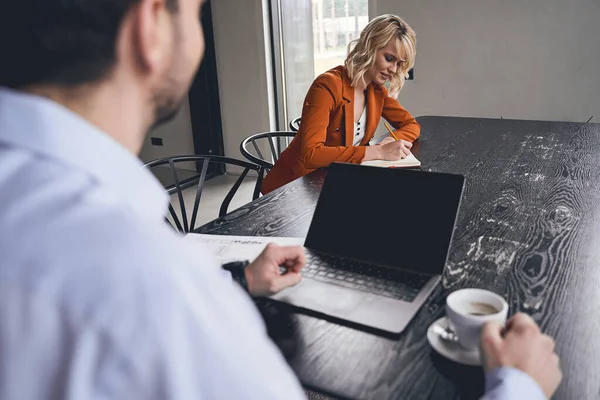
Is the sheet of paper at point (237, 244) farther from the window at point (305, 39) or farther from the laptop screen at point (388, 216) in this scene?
the window at point (305, 39)

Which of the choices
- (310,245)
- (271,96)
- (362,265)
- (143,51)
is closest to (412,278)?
(362,265)

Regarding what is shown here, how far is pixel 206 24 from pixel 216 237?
11.6 ft

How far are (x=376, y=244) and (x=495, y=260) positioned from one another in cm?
25

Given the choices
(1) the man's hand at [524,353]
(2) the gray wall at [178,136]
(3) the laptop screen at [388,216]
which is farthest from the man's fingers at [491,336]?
(2) the gray wall at [178,136]

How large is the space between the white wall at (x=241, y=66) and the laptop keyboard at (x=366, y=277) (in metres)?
3.48

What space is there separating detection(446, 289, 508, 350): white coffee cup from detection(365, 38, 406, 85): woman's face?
1.62m

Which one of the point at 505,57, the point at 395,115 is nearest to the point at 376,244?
the point at 395,115

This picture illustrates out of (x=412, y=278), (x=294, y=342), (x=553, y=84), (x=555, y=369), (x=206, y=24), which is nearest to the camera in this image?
(x=555, y=369)

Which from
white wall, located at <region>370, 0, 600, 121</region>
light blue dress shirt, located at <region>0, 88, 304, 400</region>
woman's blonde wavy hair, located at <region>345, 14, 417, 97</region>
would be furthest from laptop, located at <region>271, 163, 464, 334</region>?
white wall, located at <region>370, 0, 600, 121</region>

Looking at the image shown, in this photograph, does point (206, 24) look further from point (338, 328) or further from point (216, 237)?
point (338, 328)

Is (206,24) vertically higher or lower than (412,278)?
higher

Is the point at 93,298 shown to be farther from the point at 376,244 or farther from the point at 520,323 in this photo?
the point at 376,244

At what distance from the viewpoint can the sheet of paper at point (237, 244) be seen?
1.12 meters

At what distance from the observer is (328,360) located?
776mm
